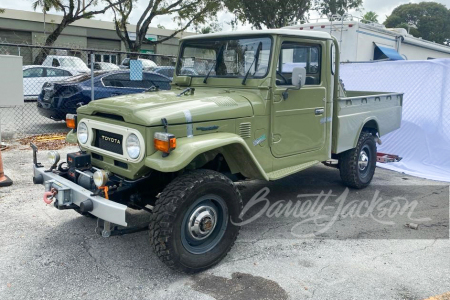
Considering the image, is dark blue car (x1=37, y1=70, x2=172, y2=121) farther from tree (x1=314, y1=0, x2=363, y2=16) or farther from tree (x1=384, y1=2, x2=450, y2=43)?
tree (x1=384, y1=2, x2=450, y2=43)

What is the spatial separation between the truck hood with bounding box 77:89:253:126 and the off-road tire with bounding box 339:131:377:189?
2.33 meters

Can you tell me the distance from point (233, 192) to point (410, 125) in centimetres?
593

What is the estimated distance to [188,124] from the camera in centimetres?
357

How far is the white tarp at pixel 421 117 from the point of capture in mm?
7551

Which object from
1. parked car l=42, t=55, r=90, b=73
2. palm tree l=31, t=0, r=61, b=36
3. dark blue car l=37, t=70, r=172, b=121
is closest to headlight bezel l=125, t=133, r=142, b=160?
dark blue car l=37, t=70, r=172, b=121

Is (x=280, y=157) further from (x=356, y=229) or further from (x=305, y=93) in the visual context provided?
(x=356, y=229)

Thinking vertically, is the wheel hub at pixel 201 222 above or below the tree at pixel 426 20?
below

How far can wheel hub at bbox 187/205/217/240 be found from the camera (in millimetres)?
3498

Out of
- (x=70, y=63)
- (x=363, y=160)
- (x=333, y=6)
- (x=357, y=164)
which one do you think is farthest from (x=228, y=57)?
(x=333, y=6)

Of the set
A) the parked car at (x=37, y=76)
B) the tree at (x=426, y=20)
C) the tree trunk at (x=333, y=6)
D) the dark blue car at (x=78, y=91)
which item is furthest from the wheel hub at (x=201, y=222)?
the tree at (x=426, y=20)

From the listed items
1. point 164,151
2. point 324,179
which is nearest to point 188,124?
point 164,151

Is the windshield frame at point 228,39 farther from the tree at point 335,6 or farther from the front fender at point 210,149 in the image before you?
the tree at point 335,6

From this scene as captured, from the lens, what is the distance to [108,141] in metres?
3.82
